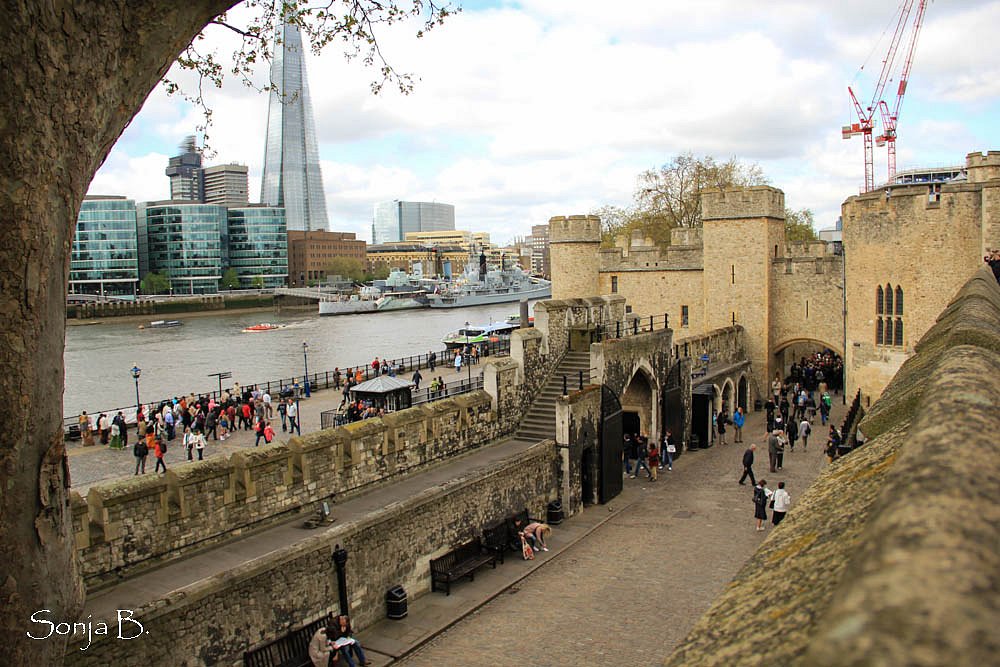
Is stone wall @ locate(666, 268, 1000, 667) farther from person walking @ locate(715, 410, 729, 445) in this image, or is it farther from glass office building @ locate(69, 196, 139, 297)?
glass office building @ locate(69, 196, 139, 297)

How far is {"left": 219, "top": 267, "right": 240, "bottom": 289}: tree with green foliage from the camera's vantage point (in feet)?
397

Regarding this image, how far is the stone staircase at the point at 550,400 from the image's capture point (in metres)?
17.3

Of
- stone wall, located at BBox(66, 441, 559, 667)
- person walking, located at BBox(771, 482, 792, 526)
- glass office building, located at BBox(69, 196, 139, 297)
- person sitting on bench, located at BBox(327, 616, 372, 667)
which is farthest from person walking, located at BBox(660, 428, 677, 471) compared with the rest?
glass office building, located at BBox(69, 196, 139, 297)

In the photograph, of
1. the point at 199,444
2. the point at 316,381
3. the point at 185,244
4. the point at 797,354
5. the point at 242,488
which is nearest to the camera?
the point at 242,488

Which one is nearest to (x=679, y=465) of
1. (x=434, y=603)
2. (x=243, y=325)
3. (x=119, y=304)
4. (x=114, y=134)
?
(x=434, y=603)

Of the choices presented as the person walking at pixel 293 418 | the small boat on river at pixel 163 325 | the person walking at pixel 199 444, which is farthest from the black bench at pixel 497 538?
the small boat on river at pixel 163 325

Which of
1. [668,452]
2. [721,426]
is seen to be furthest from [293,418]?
[721,426]

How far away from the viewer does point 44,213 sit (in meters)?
4.33

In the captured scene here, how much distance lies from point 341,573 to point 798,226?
5076 cm

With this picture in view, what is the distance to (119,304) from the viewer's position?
95312mm

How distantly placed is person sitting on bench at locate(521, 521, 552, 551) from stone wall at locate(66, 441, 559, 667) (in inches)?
21.6

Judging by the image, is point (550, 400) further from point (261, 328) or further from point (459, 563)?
point (261, 328)

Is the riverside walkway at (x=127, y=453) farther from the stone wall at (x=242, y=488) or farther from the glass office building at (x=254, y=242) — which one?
the glass office building at (x=254, y=242)

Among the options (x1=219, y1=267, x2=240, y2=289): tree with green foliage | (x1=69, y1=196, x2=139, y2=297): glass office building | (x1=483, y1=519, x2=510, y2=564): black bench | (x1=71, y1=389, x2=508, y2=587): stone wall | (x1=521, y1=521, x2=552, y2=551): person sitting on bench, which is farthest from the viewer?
(x1=219, y1=267, x2=240, y2=289): tree with green foliage
